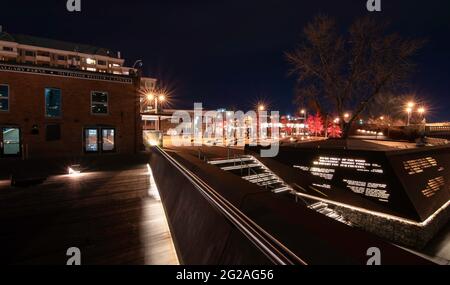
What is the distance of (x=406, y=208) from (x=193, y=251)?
1140cm

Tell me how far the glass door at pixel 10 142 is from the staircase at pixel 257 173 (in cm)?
1440

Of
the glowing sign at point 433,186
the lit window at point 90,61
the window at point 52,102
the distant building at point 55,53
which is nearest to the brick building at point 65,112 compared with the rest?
the window at point 52,102

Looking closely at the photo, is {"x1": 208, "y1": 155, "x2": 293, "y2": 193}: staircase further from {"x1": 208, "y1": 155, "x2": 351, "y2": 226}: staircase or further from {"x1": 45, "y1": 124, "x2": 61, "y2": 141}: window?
{"x1": 45, "y1": 124, "x2": 61, "y2": 141}: window

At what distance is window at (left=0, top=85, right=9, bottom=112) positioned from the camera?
16422 millimetres

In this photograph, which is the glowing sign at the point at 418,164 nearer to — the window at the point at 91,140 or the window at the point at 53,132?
the window at the point at 91,140

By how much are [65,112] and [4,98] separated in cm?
369

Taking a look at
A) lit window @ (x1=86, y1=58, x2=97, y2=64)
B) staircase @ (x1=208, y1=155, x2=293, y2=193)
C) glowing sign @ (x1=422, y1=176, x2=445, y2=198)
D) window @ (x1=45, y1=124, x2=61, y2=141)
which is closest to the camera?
glowing sign @ (x1=422, y1=176, x2=445, y2=198)

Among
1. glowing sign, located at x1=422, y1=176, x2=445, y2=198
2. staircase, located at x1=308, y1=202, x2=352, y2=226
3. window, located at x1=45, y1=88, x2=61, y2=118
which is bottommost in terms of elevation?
staircase, located at x1=308, y1=202, x2=352, y2=226

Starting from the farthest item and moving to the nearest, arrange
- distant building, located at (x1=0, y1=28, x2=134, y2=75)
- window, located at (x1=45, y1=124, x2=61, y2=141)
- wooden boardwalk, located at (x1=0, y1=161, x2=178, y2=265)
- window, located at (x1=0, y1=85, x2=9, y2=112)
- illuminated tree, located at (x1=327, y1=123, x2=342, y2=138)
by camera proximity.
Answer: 1. distant building, located at (x1=0, y1=28, x2=134, y2=75)
2. illuminated tree, located at (x1=327, y1=123, x2=342, y2=138)
3. window, located at (x1=45, y1=124, x2=61, y2=141)
4. window, located at (x1=0, y1=85, x2=9, y2=112)
5. wooden boardwalk, located at (x1=0, y1=161, x2=178, y2=265)

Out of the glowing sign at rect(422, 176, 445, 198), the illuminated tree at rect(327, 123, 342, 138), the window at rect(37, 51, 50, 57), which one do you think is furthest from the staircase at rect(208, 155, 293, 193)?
the window at rect(37, 51, 50, 57)

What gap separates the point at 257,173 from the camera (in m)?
14.5

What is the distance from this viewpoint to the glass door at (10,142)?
54.4ft

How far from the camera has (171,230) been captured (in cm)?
477
